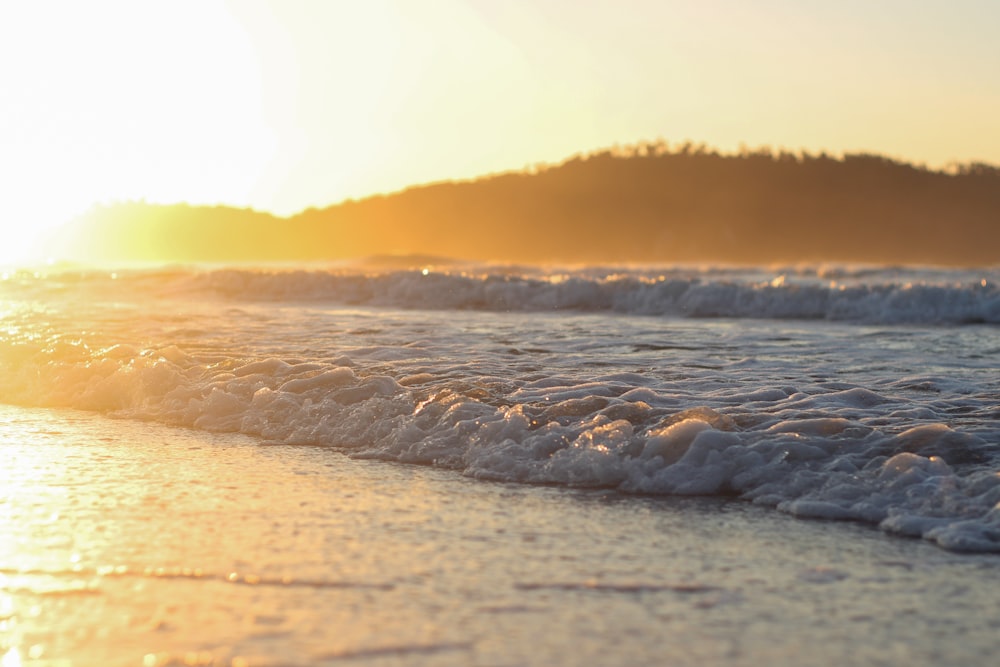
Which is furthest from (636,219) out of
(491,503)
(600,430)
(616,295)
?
(491,503)

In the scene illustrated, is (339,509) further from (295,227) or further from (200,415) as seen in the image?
(295,227)

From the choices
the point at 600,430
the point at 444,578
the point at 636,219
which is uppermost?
the point at 636,219

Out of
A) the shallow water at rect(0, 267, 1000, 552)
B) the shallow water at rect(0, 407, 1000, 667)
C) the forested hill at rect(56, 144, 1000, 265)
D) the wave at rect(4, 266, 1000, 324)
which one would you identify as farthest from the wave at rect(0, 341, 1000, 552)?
the forested hill at rect(56, 144, 1000, 265)

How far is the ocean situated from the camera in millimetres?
2396

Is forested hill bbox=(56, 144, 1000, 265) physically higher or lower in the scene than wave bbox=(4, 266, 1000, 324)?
higher

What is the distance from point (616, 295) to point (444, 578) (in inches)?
442

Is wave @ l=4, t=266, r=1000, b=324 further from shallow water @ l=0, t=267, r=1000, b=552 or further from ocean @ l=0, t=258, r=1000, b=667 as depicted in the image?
ocean @ l=0, t=258, r=1000, b=667

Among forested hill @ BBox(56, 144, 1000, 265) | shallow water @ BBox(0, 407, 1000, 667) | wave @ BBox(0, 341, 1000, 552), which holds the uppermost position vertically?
forested hill @ BBox(56, 144, 1000, 265)

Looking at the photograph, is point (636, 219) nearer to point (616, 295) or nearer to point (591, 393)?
point (616, 295)

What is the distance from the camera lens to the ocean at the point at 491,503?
7.86 ft

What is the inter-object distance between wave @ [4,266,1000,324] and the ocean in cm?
517

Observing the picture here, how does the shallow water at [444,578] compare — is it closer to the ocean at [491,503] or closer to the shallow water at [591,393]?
the ocean at [491,503]

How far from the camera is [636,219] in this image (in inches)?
2286

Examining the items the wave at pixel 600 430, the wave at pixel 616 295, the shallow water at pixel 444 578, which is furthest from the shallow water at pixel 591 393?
the wave at pixel 616 295
